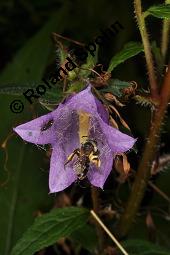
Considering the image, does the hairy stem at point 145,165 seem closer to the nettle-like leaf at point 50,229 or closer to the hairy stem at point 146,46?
the hairy stem at point 146,46

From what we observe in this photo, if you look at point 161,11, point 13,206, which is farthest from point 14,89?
point 13,206

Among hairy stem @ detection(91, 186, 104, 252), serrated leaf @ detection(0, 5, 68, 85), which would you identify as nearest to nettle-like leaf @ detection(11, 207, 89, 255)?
hairy stem @ detection(91, 186, 104, 252)

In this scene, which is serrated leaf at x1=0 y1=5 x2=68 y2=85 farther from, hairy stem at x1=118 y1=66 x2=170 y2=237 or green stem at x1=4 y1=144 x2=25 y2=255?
hairy stem at x1=118 y1=66 x2=170 y2=237

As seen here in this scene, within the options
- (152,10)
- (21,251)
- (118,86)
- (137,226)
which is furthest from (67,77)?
(137,226)

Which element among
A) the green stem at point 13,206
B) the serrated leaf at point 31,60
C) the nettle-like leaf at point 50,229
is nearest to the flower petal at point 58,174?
the nettle-like leaf at point 50,229

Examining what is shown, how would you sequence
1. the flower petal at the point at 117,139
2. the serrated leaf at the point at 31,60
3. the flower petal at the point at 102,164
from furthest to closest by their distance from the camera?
the serrated leaf at the point at 31,60, the flower petal at the point at 102,164, the flower petal at the point at 117,139

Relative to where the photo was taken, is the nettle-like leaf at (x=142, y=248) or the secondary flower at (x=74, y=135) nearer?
the secondary flower at (x=74, y=135)
